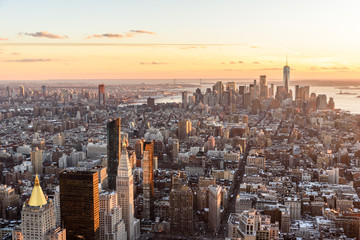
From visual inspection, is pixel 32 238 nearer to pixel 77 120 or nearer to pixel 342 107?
pixel 77 120

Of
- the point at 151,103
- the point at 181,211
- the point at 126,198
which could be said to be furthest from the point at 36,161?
the point at 151,103

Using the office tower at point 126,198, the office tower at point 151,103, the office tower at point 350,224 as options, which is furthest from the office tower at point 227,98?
the office tower at point 126,198

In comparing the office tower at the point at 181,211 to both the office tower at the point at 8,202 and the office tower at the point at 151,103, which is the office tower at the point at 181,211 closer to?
the office tower at the point at 8,202

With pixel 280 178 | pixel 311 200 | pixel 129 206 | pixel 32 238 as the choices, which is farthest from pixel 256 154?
pixel 32 238

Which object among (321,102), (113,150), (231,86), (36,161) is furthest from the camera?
(231,86)

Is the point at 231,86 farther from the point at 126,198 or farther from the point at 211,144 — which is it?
the point at 126,198

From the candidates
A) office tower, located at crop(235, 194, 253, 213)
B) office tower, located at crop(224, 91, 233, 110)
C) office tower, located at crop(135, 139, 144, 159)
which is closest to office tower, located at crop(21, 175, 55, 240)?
office tower, located at crop(235, 194, 253, 213)
